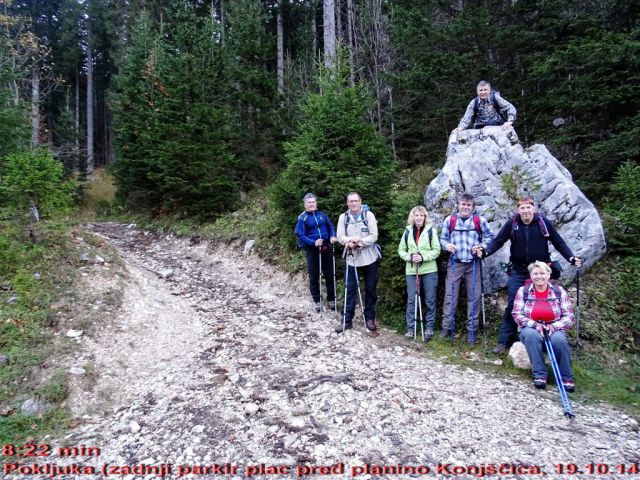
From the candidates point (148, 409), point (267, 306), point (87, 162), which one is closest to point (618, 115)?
point (267, 306)

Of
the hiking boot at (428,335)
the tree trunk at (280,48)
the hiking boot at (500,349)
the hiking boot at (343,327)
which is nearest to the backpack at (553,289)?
the hiking boot at (500,349)

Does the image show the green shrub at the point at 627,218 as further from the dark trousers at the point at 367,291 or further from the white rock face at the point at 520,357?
the dark trousers at the point at 367,291

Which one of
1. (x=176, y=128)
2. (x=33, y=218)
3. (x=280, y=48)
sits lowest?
(x=33, y=218)

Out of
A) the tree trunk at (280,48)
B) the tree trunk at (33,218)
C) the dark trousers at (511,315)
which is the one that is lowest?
the dark trousers at (511,315)

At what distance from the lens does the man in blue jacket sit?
708 cm

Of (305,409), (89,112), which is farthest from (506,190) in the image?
(89,112)

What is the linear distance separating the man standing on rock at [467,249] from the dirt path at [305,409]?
1.12 metres

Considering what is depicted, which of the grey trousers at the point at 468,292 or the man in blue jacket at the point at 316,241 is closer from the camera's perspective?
the grey trousers at the point at 468,292

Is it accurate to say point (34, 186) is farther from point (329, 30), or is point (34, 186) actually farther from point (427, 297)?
point (329, 30)

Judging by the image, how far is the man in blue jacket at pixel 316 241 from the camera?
7.08 metres

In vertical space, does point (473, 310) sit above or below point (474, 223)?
below

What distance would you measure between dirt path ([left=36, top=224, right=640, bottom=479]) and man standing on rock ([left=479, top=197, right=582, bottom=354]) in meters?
0.97

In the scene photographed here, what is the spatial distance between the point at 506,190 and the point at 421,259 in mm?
2163

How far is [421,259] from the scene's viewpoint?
5973mm
